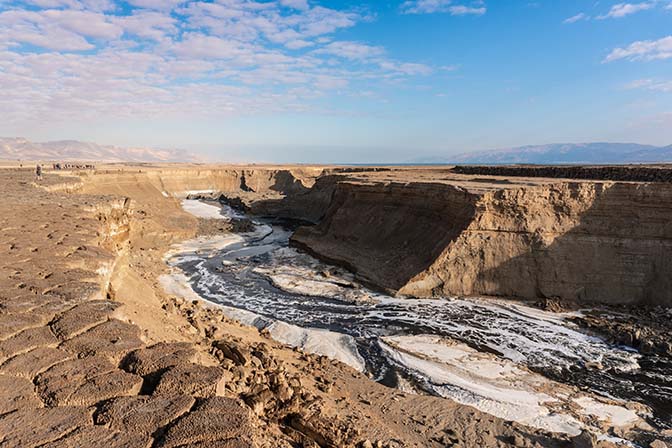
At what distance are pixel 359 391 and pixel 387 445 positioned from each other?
2506 mm

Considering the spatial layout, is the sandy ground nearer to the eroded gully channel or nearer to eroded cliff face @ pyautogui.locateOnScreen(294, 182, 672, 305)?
the eroded gully channel

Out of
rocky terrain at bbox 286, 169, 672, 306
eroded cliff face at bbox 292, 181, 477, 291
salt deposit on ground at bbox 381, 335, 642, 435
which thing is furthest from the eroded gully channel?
eroded cliff face at bbox 292, 181, 477, 291

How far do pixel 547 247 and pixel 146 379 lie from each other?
61.2ft

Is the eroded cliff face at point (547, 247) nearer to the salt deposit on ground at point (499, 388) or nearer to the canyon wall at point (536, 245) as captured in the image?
the canyon wall at point (536, 245)

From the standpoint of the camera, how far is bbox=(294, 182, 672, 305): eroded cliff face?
18125 millimetres

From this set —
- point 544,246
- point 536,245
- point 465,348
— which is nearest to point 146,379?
point 465,348

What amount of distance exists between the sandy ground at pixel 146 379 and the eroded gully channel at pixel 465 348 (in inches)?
68.6

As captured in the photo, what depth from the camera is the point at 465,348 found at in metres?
13.7

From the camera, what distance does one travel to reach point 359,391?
966 cm

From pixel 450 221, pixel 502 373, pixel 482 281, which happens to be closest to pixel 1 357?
pixel 502 373

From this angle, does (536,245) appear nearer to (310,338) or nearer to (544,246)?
(544,246)

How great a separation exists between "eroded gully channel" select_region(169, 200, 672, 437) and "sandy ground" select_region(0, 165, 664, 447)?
174 cm

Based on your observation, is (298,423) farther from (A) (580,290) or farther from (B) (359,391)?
(A) (580,290)

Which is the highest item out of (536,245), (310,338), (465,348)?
(536,245)
